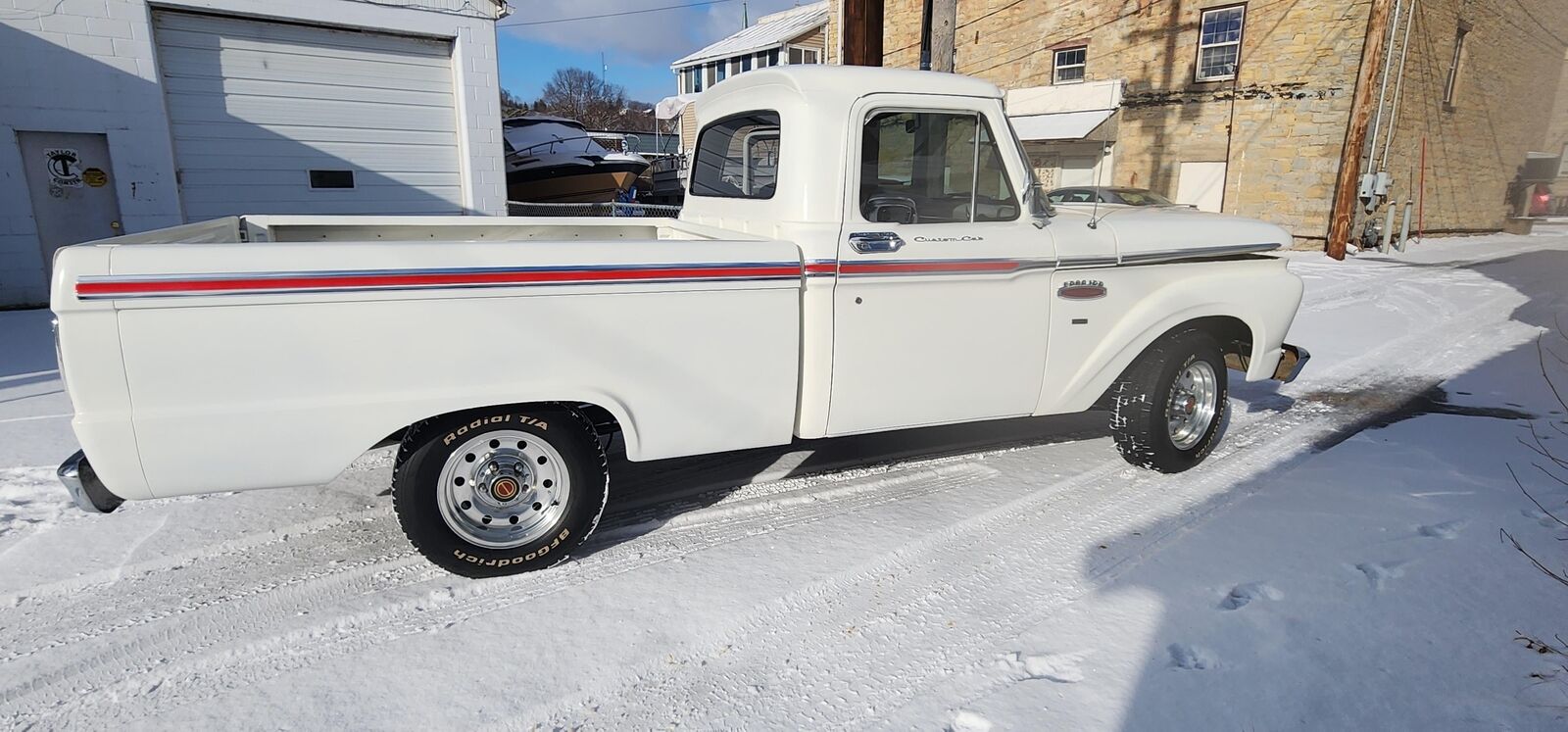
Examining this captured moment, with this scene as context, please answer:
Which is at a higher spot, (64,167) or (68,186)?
(64,167)

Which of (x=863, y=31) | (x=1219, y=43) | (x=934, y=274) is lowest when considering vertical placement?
(x=934, y=274)

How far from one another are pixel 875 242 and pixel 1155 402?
1.93 metres

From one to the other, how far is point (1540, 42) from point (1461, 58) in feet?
21.8

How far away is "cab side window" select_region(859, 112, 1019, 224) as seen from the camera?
3.61 m

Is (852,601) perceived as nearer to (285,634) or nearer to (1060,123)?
(285,634)

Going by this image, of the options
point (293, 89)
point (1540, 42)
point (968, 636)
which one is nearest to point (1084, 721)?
point (968, 636)

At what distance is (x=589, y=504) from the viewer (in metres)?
3.31

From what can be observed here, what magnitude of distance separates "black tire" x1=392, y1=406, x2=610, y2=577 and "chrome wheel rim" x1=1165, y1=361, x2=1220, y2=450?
3196mm

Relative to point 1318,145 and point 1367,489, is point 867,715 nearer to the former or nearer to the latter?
point 1367,489

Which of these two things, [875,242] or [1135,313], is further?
[1135,313]

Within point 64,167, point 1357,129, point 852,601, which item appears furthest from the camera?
point 1357,129

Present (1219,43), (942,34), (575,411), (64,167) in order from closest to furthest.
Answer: (575,411)
(942,34)
(64,167)
(1219,43)

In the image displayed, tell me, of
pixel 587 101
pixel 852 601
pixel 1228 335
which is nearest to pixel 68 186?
pixel 852 601

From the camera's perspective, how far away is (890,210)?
3586mm
